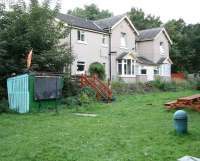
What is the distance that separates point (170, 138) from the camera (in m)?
9.84

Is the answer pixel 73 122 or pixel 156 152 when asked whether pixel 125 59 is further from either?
pixel 156 152

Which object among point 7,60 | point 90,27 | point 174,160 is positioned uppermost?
point 90,27

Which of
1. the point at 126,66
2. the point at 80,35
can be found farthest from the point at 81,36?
the point at 126,66

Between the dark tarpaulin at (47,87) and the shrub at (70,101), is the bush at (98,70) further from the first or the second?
the dark tarpaulin at (47,87)

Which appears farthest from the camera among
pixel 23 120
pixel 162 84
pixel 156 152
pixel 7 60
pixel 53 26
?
pixel 162 84

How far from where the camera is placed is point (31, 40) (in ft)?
72.5

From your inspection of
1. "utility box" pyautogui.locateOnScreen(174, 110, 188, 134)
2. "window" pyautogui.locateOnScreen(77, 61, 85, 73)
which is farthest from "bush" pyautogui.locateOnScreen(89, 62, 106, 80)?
"utility box" pyautogui.locateOnScreen(174, 110, 188, 134)

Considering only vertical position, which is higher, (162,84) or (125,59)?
(125,59)

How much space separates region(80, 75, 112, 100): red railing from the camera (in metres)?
23.4

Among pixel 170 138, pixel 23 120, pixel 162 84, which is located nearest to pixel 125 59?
pixel 162 84

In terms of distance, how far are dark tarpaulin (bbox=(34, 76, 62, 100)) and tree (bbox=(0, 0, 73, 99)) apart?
2.78 m

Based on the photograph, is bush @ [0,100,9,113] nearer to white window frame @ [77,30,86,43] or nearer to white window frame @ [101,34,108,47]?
white window frame @ [77,30,86,43]

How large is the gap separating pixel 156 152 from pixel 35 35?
50.5 feet

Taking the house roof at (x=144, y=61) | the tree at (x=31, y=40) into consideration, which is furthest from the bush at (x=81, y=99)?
the house roof at (x=144, y=61)
